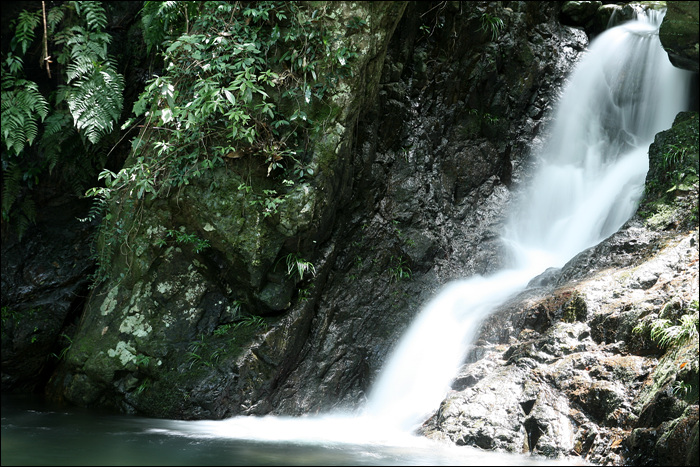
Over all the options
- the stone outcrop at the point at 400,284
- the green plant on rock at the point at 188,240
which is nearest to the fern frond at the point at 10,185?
the stone outcrop at the point at 400,284

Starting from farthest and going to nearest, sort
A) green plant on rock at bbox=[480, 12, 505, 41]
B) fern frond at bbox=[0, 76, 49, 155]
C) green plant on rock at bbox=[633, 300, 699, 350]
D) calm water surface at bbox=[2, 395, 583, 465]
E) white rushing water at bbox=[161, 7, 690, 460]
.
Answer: green plant on rock at bbox=[480, 12, 505, 41] → fern frond at bbox=[0, 76, 49, 155] → white rushing water at bbox=[161, 7, 690, 460] → green plant on rock at bbox=[633, 300, 699, 350] → calm water surface at bbox=[2, 395, 583, 465]

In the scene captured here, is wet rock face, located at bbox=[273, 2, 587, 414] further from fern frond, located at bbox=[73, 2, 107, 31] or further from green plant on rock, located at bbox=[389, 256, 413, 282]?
fern frond, located at bbox=[73, 2, 107, 31]

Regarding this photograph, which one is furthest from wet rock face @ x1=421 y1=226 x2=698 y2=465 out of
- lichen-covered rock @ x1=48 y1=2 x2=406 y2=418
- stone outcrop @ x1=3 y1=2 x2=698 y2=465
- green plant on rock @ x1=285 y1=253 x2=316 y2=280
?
lichen-covered rock @ x1=48 y1=2 x2=406 y2=418

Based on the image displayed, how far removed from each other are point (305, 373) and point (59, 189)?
403cm

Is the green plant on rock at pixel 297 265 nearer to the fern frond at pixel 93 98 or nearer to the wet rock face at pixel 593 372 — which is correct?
the wet rock face at pixel 593 372

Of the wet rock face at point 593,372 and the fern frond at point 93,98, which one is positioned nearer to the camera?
the wet rock face at point 593,372

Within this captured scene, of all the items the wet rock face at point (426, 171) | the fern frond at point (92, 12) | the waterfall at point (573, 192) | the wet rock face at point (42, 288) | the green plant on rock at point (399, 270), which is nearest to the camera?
the waterfall at point (573, 192)

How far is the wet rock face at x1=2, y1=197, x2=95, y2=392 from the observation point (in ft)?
22.7

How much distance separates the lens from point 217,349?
5.91 metres

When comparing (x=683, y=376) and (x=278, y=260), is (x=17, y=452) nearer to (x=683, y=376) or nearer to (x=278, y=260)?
(x=278, y=260)

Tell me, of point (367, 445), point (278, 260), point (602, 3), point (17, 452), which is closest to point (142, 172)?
point (278, 260)

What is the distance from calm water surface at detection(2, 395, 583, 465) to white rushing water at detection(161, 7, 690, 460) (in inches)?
9.3

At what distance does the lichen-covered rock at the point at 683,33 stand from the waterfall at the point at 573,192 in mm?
1446

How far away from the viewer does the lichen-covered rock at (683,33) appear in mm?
5805
